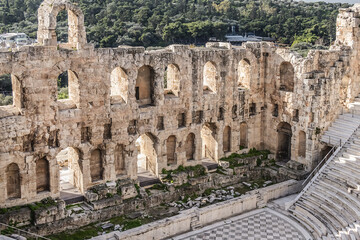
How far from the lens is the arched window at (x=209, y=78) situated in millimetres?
29656

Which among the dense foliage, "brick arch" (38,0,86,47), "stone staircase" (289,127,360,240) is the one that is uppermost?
the dense foliage

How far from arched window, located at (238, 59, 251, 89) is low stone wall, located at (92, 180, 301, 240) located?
7.71 meters

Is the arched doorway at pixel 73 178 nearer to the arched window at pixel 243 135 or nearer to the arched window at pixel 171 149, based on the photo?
the arched window at pixel 171 149

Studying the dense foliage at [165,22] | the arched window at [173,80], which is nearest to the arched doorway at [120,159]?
the arched window at [173,80]

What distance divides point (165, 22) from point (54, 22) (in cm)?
4695

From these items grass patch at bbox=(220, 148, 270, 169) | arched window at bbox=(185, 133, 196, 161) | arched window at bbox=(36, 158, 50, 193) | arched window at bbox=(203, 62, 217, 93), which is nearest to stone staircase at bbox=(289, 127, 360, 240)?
grass patch at bbox=(220, 148, 270, 169)

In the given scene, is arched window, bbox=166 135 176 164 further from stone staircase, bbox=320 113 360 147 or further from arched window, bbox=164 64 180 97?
stone staircase, bbox=320 113 360 147

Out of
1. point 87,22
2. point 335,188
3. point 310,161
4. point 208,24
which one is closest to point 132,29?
point 87,22

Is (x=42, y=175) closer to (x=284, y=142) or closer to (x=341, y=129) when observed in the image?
(x=284, y=142)

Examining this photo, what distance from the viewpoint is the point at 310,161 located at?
29.5m

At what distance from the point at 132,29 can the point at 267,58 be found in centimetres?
3581

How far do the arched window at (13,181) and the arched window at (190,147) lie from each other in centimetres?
1093

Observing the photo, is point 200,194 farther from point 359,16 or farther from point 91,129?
point 359,16

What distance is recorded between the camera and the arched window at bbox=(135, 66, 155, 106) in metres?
26.6
